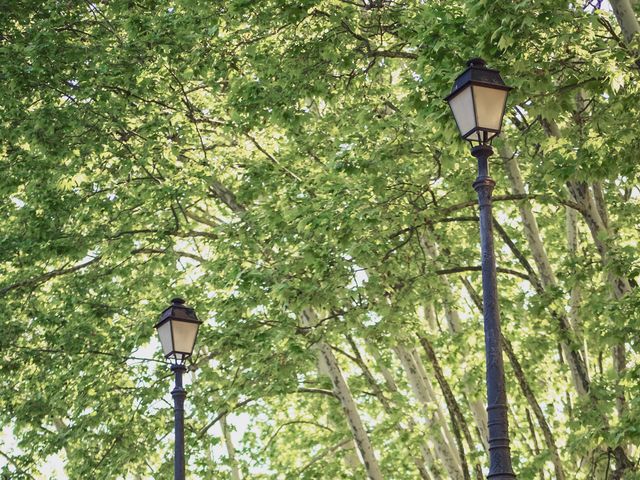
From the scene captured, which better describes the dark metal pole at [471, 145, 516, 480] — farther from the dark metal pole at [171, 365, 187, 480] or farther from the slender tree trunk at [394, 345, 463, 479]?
the slender tree trunk at [394, 345, 463, 479]

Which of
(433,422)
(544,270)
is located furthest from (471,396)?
(544,270)

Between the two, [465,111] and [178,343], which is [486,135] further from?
[178,343]

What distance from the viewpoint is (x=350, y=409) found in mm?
15750

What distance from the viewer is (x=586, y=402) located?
12.1 metres

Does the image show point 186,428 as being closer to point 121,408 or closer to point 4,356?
point 121,408

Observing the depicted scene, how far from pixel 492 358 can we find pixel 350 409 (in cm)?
937

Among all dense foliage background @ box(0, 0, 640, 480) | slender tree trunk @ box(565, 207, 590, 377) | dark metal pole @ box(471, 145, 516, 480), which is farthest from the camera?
slender tree trunk @ box(565, 207, 590, 377)

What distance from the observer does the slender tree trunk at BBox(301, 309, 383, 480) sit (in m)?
15.5

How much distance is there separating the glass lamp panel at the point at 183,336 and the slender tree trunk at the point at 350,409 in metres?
4.27

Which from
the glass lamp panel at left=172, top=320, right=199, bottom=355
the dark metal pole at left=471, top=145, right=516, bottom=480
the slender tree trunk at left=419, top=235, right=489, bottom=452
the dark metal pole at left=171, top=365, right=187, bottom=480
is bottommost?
the dark metal pole at left=471, top=145, right=516, bottom=480

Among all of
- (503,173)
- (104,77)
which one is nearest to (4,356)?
(104,77)

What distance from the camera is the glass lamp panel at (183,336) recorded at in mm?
11352

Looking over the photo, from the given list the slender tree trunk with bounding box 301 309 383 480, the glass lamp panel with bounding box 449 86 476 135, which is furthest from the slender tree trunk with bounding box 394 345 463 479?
the glass lamp panel with bounding box 449 86 476 135

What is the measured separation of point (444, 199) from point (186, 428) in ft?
17.5
